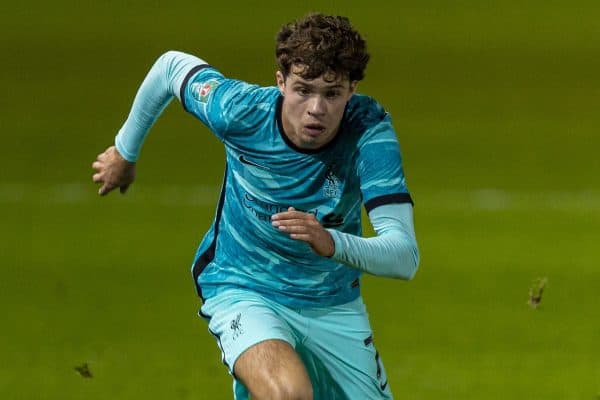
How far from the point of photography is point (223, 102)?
20.9ft

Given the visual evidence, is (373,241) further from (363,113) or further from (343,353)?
(343,353)

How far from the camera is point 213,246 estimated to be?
6.56 metres

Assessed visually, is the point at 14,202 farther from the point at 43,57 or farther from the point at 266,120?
the point at 266,120

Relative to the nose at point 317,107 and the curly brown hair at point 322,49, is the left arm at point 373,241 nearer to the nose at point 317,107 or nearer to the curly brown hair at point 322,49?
the nose at point 317,107

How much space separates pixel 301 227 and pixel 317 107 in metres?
0.78

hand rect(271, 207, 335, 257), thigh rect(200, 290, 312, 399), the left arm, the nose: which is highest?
the nose

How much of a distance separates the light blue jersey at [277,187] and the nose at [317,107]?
0.25m

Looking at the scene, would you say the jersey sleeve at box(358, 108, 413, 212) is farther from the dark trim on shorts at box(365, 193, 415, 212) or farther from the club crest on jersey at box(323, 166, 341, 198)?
the club crest on jersey at box(323, 166, 341, 198)

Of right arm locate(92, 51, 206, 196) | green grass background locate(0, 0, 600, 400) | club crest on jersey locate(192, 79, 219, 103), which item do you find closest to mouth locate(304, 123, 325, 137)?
club crest on jersey locate(192, 79, 219, 103)

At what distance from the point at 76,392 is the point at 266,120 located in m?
2.72

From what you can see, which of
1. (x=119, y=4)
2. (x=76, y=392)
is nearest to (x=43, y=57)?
(x=119, y=4)

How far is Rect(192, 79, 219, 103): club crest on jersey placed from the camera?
6.49 meters

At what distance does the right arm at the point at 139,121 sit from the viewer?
675 cm

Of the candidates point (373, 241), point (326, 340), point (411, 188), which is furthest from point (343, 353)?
point (411, 188)
